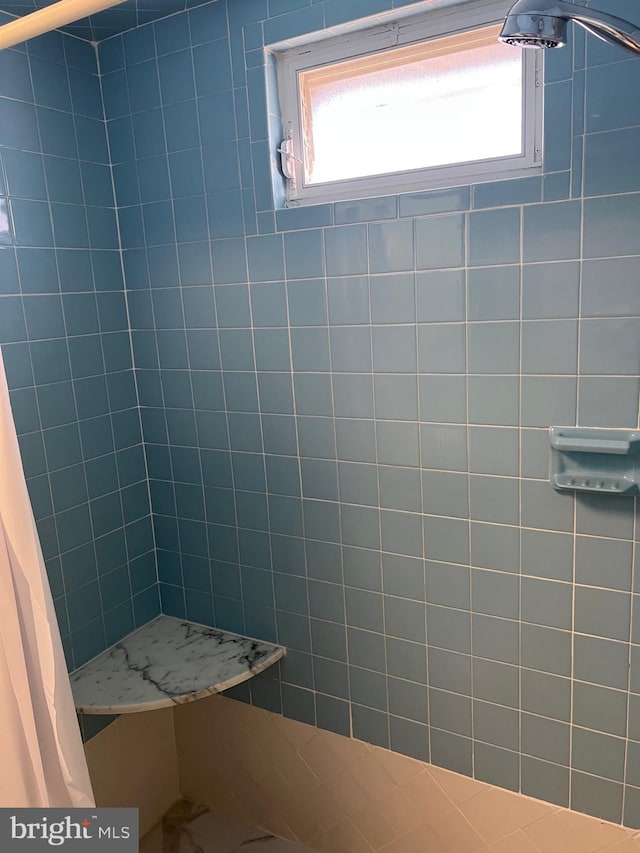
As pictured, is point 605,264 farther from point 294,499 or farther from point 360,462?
point 294,499

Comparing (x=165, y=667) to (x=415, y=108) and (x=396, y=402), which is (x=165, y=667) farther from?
(x=415, y=108)

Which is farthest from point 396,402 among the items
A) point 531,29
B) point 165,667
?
point 165,667

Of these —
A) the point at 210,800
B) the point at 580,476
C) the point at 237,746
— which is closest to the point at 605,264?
the point at 580,476

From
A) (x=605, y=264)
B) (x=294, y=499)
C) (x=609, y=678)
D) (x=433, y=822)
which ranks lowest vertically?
(x=433, y=822)

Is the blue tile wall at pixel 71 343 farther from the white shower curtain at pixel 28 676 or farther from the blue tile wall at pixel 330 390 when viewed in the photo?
the white shower curtain at pixel 28 676

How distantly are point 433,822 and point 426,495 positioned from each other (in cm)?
91

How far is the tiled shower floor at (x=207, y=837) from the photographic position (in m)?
1.98

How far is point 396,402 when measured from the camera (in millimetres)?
1578

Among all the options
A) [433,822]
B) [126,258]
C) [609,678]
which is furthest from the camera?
[126,258]

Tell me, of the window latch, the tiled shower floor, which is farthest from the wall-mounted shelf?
the tiled shower floor

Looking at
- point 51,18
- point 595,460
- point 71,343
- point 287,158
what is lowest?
point 595,460

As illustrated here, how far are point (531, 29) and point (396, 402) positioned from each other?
81 centimetres

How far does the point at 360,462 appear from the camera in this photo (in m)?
1.65

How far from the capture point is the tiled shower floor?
1980 mm
